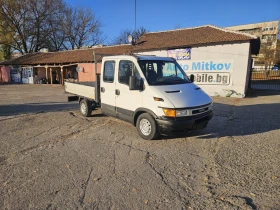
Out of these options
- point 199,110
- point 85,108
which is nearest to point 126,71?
point 199,110

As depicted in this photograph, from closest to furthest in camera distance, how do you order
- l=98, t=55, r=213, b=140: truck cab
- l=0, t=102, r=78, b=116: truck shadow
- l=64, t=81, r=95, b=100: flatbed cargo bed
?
1. l=98, t=55, r=213, b=140: truck cab
2. l=64, t=81, r=95, b=100: flatbed cargo bed
3. l=0, t=102, r=78, b=116: truck shadow

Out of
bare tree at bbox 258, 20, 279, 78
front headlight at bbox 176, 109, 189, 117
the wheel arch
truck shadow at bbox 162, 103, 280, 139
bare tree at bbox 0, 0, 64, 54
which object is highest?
bare tree at bbox 0, 0, 64, 54

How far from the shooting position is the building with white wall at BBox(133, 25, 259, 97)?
1365 cm

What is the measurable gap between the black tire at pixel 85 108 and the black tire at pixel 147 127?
2.96 m

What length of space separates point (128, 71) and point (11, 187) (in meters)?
3.67

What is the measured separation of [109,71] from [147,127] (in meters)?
2.21

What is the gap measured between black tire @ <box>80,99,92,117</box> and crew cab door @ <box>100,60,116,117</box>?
1247 mm

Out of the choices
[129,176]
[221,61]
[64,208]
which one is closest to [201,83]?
[221,61]

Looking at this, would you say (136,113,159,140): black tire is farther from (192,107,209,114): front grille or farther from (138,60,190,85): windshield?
(192,107,209,114): front grille

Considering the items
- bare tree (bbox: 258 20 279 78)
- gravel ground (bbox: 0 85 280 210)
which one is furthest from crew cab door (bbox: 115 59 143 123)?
bare tree (bbox: 258 20 279 78)

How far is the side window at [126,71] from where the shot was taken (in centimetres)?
531

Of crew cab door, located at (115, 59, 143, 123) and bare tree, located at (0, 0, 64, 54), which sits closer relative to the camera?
crew cab door, located at (115, 59, 143, 123)

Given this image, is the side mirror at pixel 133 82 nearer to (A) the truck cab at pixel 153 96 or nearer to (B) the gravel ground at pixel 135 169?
(A) the truck cab at pixel 153 96

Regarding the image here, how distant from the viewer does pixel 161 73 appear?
17.9 feet
